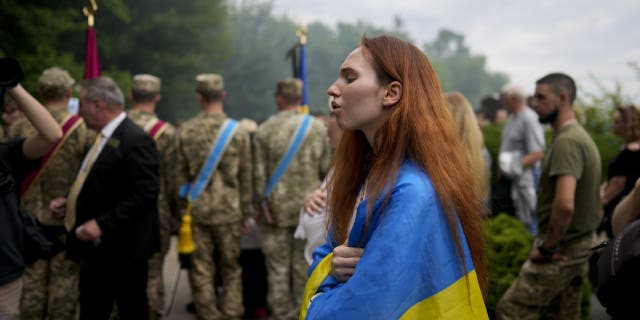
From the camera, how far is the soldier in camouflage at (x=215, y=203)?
210 inches

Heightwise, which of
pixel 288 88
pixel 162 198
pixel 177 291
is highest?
pixel 288 88

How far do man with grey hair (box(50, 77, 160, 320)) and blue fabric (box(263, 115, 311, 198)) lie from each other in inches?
69.5

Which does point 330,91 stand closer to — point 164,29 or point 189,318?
point 189,318

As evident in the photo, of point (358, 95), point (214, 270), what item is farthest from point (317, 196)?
point (214, 270)

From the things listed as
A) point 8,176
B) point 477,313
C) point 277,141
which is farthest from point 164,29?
point 477,313

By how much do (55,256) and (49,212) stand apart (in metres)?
0.38

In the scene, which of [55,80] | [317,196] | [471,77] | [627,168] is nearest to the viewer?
[317,196]

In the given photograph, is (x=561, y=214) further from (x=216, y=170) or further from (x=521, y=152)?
(x=521, y=152)

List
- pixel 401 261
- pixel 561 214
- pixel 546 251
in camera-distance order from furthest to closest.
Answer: pixel 546 251
pixel 561 214
pixel 401 261

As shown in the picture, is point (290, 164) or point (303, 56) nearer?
point (290, 164)

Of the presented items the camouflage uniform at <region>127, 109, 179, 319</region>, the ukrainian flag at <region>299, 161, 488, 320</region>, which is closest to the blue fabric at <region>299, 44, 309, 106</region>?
the camouflage uniform at <region>127, 109, 179, 319</region>

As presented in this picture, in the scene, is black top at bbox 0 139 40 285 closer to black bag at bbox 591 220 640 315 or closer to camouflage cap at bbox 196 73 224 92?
camouflage cap at bbox 196 73 224 92

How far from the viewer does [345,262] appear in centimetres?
173

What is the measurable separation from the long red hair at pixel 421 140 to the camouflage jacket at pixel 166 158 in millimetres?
4028
